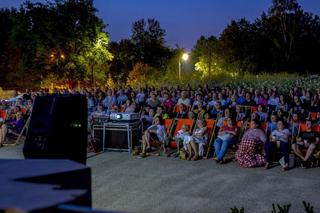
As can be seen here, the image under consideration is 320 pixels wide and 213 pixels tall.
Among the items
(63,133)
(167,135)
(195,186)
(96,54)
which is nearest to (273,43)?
(96,54)

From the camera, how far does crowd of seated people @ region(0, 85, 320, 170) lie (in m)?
9.02

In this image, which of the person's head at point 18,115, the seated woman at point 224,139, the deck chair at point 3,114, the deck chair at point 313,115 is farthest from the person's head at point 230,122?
the deck chair at point 3,114

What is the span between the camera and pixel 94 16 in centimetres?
2538

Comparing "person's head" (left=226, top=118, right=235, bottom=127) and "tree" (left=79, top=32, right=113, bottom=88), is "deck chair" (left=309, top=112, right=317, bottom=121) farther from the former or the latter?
"tree" (left=79, top=32, right=113, bottom=88)

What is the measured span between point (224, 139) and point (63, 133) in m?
5.24

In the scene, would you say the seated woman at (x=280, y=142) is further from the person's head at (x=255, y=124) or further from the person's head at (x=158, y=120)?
the person's head at (x=158, y=120)

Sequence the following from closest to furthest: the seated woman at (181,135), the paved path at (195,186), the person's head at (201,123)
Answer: the paved path at (195,186), the person's head at (201,123), the seated woman at (181,135)

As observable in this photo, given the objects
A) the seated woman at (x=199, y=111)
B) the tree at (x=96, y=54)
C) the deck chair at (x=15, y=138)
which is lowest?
the deck chair at (x=15, y=138)

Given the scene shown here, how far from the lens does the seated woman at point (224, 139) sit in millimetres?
9484

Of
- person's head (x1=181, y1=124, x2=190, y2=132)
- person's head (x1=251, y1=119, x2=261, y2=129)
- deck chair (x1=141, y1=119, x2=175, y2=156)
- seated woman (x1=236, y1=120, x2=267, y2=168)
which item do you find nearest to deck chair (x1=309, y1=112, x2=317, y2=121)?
person's head (x1=251, y1=119, x2=261, y2=129)

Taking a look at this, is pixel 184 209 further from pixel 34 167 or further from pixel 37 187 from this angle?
pixel 37 187

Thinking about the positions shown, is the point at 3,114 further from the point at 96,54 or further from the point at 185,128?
the point at 96,54

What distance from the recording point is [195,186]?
7.57m

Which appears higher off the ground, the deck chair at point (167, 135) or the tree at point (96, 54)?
the tree at point (96, 54)
